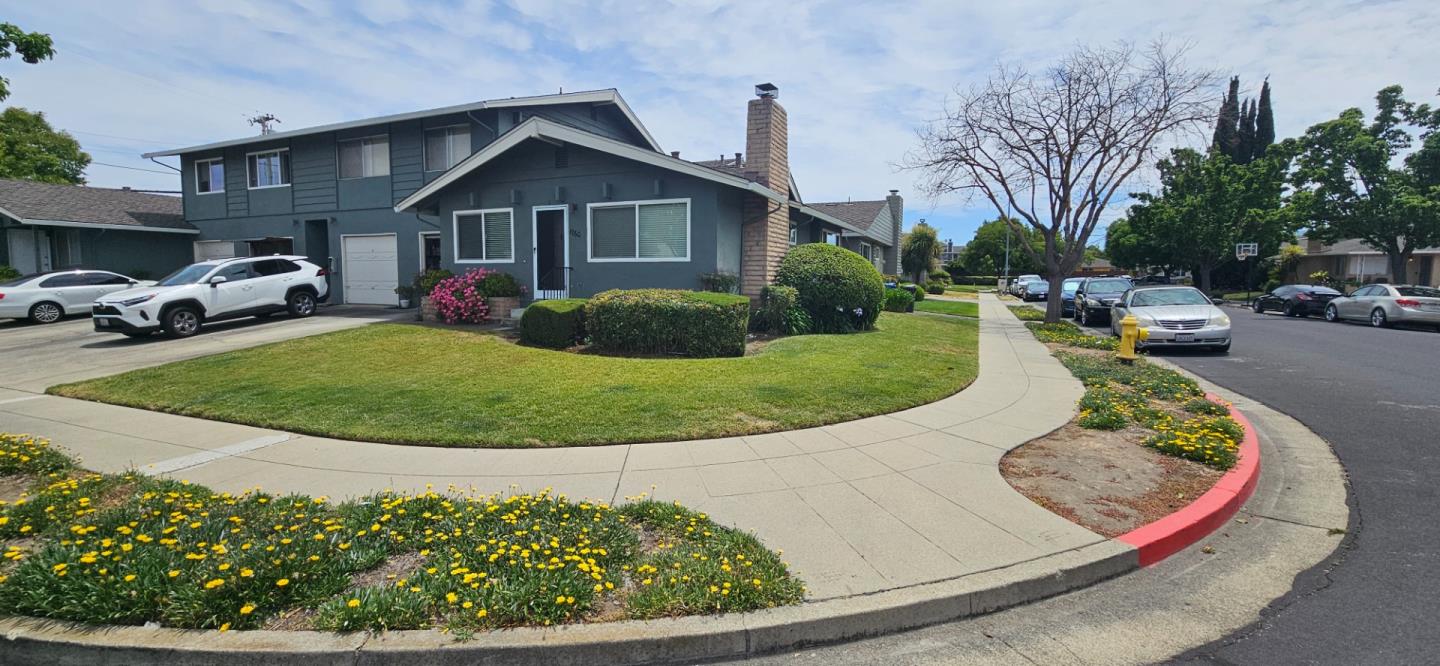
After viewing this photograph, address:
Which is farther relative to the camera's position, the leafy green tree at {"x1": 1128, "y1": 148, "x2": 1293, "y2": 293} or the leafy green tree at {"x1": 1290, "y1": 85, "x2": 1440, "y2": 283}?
the leafy green tree at {"x1": 1128, "y1": 148, "x2": 1293, "y2": 293}

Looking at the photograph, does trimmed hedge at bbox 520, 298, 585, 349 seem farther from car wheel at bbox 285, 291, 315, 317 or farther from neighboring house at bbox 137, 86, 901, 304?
car wheel at bbox 285, 291, 315, 317

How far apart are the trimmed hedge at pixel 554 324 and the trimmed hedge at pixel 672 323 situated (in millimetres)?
486

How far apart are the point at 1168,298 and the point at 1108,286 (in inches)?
275

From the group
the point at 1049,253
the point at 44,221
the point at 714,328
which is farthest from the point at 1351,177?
Answer: the point at 44,221

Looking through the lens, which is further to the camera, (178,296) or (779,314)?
(779,314)

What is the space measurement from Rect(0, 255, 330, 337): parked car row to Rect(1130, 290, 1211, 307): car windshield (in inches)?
789

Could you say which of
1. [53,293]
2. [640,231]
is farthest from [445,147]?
[53,293]

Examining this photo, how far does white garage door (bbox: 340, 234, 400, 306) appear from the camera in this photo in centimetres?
1961

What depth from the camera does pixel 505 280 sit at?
14.1 m

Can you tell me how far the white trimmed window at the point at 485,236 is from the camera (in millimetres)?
14859

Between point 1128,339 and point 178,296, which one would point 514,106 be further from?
point 1128,339

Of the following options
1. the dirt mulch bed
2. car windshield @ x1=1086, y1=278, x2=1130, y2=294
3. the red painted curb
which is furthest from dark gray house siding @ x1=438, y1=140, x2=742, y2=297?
car windshield @ x1=1086, y1=278, x2=1130, y2=294

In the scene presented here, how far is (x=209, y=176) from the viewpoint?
2261 cm

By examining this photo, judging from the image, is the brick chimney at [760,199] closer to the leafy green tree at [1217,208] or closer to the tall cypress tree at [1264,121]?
the leafy green tree at [1217,208]
